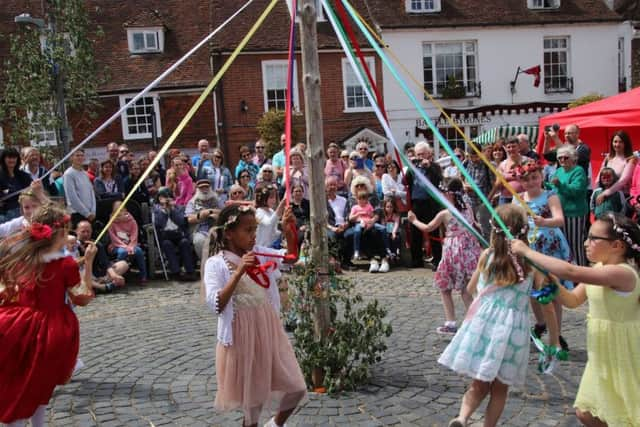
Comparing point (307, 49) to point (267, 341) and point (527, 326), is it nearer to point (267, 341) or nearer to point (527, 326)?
point (267, 341)

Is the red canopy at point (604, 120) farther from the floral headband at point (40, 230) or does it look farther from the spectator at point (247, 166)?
the floral headband at point (40, 230)

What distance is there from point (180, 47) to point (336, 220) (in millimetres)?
15491

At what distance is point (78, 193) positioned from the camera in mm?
8703

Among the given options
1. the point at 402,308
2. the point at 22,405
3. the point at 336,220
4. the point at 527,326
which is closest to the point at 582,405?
the point at 527,326

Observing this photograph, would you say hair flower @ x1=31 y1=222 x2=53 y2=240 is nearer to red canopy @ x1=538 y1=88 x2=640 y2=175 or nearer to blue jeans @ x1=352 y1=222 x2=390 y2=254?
blue jeans @ x1=352 y1=222 x2=390 y2=254

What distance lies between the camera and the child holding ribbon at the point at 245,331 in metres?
3.38

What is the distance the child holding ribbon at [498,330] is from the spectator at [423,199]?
4919mm

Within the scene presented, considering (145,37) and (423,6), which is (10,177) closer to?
(145,37)

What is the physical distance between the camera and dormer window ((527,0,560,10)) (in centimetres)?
2234

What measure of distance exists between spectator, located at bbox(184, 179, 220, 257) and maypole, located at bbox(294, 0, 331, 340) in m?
4.91

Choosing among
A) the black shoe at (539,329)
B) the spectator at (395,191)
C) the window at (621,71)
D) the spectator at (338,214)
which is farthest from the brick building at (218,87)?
the black shoe at (539,329)

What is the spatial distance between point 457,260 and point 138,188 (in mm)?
5940

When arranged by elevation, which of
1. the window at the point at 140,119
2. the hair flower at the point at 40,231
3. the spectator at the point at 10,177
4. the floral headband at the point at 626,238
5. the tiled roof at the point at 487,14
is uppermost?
the tiled roof at the point at 487,14

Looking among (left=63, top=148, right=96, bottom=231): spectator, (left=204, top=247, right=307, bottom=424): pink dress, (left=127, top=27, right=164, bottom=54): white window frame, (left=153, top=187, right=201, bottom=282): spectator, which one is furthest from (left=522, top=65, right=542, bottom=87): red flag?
(left=204, top=247, right=307, bottom=424): pink dress
